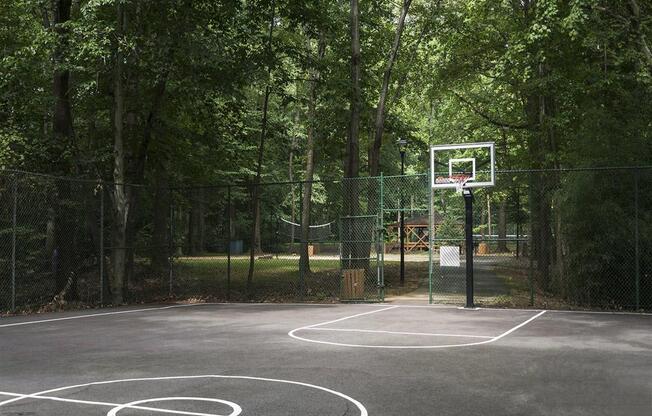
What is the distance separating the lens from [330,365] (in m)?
7.87

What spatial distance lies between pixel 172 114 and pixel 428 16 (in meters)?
10.4

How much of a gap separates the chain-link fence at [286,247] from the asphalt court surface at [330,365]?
209 centimetres

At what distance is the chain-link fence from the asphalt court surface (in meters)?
2.09

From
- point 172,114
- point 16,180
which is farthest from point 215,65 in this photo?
point 16,180

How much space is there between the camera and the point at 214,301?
18.2m

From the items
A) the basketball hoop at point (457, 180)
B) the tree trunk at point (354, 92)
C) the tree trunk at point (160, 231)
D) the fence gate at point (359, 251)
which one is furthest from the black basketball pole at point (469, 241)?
the tree trunk at point (160, 231)

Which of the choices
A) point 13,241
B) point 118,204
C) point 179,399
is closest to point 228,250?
point 118,204

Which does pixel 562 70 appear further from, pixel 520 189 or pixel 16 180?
pixel 16 180

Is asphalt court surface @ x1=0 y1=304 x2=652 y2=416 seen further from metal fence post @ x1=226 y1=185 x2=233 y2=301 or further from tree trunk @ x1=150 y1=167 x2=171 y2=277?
tree trunk @ x1=150 y1=167 x2=171 y2=277

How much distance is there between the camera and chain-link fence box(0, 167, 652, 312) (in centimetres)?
1452

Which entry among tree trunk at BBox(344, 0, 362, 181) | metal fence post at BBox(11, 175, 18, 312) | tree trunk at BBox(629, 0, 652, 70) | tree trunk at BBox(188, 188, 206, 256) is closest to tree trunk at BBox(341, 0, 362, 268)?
tree trunk at BBox(344, 0, 362, 181)

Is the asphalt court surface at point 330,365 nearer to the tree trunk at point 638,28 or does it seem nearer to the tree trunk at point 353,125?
the tree trunk at point 353,125

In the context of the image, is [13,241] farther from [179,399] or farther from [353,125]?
[353,125]

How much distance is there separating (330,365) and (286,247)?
14.3 m
